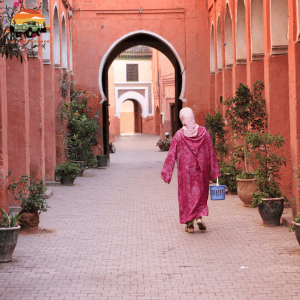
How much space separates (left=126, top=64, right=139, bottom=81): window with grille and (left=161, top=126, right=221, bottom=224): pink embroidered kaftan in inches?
1504

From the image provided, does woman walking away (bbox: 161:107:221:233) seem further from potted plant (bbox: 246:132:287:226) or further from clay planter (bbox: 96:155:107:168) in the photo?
clay planter (bbox: 96:155:107:168)

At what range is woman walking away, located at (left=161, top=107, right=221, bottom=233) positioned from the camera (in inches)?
284

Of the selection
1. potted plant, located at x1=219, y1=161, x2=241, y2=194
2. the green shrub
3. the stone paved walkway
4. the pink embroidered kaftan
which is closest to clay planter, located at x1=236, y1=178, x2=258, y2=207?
the stone paved walkway

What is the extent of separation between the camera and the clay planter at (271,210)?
7410 mm

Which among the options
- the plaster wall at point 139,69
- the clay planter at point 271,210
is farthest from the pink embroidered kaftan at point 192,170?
the plaster wall at point 139,69

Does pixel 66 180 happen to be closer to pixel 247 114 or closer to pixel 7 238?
pixel 247 114

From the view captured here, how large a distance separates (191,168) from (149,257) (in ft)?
5.82

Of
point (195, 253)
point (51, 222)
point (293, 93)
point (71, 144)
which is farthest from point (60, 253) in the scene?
point (71, 144)

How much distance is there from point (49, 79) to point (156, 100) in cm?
3080

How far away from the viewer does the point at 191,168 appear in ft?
24.0

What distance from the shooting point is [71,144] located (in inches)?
603

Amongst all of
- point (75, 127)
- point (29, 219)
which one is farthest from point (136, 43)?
point (29, 219)

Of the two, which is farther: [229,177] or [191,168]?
[229,177]

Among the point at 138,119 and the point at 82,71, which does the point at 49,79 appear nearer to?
the point at 82,71
